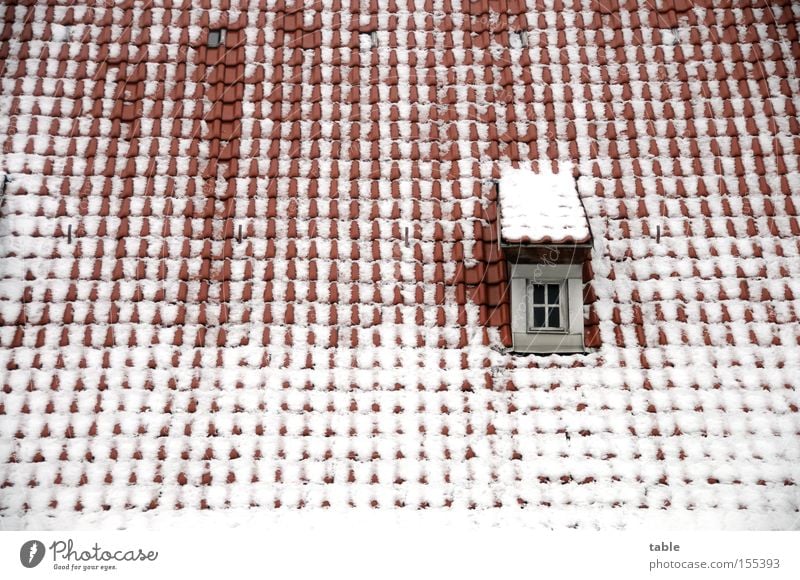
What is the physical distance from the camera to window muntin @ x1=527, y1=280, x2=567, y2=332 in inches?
227

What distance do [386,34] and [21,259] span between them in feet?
10.5

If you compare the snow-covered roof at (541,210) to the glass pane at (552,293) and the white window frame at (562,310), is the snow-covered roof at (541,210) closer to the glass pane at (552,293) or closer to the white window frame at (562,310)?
the white window frame at (562,310)

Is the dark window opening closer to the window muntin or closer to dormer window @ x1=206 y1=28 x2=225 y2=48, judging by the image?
the window muntin

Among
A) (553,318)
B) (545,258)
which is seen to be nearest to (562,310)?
(553,318)

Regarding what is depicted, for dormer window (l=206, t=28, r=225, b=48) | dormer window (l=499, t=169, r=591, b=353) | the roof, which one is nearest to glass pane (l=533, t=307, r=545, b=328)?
dormer window (l=499, t=169, r=591, b=353)

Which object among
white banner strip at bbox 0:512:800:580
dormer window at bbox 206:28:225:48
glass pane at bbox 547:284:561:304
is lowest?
white banner strip at bbox 0:512:800:580

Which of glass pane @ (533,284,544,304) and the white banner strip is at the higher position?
glass pane @ (533,284,544,304)

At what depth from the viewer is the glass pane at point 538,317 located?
228 inches

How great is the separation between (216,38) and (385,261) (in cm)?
236

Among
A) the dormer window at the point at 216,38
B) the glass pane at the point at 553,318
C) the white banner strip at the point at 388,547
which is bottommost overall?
the white banner strip at the point at 388,547

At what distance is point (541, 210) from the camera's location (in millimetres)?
5672

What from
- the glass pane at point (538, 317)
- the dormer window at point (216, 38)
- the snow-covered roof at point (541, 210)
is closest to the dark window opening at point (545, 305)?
the glass pane at point (538, 317)

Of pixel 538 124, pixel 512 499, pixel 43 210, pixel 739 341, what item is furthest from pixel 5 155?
pixel 739 341

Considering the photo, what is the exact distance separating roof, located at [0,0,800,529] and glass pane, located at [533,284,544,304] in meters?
0.31
